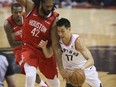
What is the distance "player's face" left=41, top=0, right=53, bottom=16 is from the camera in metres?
5.06

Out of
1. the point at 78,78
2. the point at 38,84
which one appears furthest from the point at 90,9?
the point at 78,78

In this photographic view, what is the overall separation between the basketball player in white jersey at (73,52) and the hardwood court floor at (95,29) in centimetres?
129

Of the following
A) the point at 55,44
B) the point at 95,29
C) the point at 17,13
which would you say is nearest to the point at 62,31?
the point at 55,44

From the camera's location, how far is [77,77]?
4.85 meters

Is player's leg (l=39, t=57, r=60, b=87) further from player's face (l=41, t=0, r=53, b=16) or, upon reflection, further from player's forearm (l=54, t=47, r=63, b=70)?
player's face (l=41, t=0, r=53, b=16)

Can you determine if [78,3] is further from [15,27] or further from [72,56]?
[72,56]

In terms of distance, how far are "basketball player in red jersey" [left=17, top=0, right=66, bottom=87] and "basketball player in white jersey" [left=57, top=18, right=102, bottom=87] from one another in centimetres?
13

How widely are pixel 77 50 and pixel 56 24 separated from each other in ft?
1.47

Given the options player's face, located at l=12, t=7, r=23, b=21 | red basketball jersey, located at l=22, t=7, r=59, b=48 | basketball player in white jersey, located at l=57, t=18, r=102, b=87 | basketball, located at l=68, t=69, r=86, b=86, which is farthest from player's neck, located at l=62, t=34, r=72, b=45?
player's face, located at l=12, t=7, r=23, b=21

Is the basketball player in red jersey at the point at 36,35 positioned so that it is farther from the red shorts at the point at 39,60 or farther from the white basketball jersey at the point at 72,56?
the white basketball jersey at the point at 72,56

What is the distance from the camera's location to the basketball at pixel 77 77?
191 inches

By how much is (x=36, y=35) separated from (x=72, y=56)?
0.57 m

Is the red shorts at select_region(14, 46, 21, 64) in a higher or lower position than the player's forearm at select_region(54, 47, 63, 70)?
lower

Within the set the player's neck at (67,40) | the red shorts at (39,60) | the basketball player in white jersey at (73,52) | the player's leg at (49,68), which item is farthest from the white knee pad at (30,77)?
the player's neck at (67,40)
